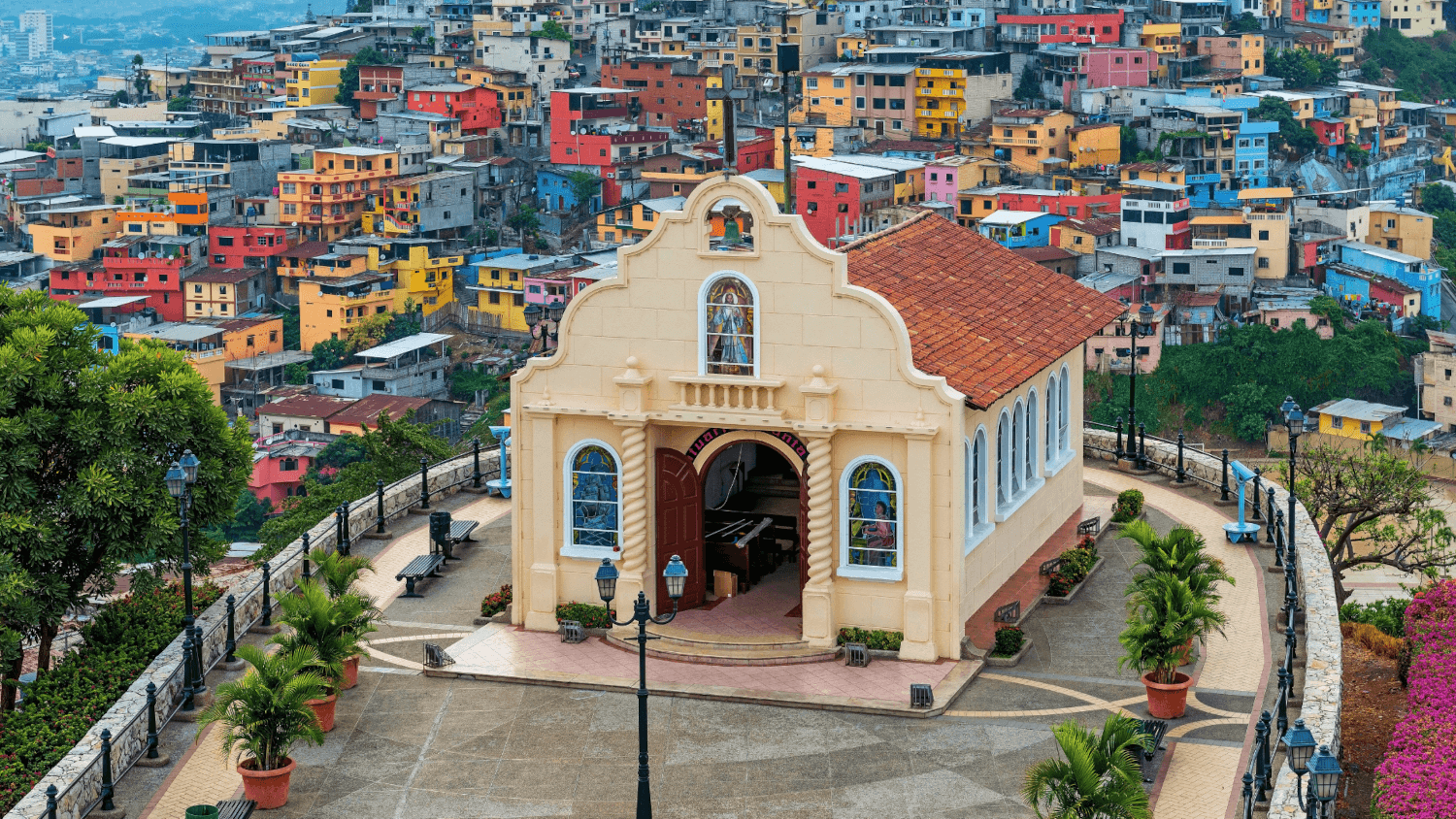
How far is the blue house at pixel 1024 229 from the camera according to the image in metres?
117

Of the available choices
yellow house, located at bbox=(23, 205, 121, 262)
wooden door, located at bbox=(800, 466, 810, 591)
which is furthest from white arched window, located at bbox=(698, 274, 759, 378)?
yellow house, located at bbox=(23, 205, 121, 262)

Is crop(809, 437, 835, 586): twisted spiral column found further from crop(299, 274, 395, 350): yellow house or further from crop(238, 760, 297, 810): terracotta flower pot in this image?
crop(299, 274, 395, 350): yellow house

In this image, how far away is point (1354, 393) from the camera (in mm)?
108812

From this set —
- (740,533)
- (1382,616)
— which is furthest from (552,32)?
(740,533)

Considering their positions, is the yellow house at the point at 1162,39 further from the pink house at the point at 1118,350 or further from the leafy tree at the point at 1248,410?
the leafy tree at the point at 1248,410

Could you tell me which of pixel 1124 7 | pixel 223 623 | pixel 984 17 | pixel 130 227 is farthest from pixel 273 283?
pixel 223 623

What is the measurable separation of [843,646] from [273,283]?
107630 millimetres

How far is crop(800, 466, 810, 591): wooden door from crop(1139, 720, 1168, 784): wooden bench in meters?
6.28

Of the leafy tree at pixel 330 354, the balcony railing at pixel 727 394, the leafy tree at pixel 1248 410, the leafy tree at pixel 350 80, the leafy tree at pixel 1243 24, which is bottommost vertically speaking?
the leafy tree at pixel 1248 410

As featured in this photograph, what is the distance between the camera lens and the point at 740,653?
103ft

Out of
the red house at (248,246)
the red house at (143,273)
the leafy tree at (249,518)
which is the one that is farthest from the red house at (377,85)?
the leafy tree at (249,518)

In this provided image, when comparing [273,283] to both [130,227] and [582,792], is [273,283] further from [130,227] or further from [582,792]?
[582,792]

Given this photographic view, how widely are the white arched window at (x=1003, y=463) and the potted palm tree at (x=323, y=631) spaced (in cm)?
1137

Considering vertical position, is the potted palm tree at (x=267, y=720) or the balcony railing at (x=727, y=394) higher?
the balcony railing at (x=727, y=394)
